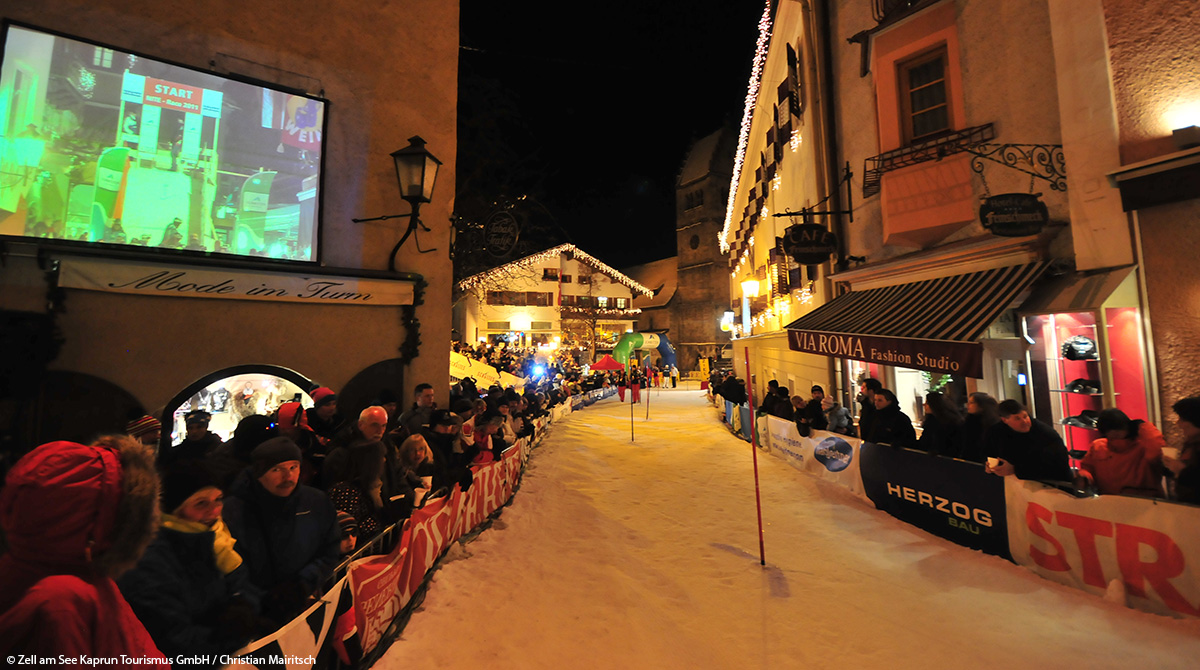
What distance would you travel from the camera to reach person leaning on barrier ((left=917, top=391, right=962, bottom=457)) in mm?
6312

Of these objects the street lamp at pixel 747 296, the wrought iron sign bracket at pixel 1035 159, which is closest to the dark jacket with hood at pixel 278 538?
the wrought iron sign bracket at pixel 1035 159

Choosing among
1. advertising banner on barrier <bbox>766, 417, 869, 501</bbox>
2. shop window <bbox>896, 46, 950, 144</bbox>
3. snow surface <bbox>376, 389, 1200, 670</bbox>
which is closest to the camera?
snow surface <bbox>376, 389, 1200, 670</bbox>

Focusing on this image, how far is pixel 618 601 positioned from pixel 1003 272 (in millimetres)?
7338

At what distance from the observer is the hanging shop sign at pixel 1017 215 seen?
20.9 ft

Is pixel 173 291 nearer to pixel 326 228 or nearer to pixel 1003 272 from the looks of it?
pixel 326 228

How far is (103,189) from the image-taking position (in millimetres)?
5680

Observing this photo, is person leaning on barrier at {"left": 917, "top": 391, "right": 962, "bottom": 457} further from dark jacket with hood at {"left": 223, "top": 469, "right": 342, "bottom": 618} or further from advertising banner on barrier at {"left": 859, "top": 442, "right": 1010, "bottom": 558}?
dark jacket with hood at {"left": 223, "top": 469, "right": 342, "bottom": 618}

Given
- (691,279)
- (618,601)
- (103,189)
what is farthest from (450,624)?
(691,279)

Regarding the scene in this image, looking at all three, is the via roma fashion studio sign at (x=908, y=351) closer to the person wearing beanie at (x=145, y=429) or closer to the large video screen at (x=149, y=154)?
the large video screen at (x=149, y=154)

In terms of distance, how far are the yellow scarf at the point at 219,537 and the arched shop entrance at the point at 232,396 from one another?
14.9 ft

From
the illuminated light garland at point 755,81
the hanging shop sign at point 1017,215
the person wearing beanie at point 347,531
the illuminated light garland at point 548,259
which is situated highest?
the illuminated light garland at point 755,81

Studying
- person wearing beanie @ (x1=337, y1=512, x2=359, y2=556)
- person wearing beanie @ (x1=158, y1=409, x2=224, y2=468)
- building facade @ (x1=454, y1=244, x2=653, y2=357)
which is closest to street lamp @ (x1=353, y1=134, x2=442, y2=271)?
person wearing beanie @ (x1=158, y1=409, x2=224, y2=468)

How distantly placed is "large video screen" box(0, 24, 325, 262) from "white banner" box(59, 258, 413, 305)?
0.34 meters

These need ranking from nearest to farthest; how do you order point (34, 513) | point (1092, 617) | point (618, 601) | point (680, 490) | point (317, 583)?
point (34, 513), point (317, 583), point (1092, 617), point (618, 601), point (680, 490)
